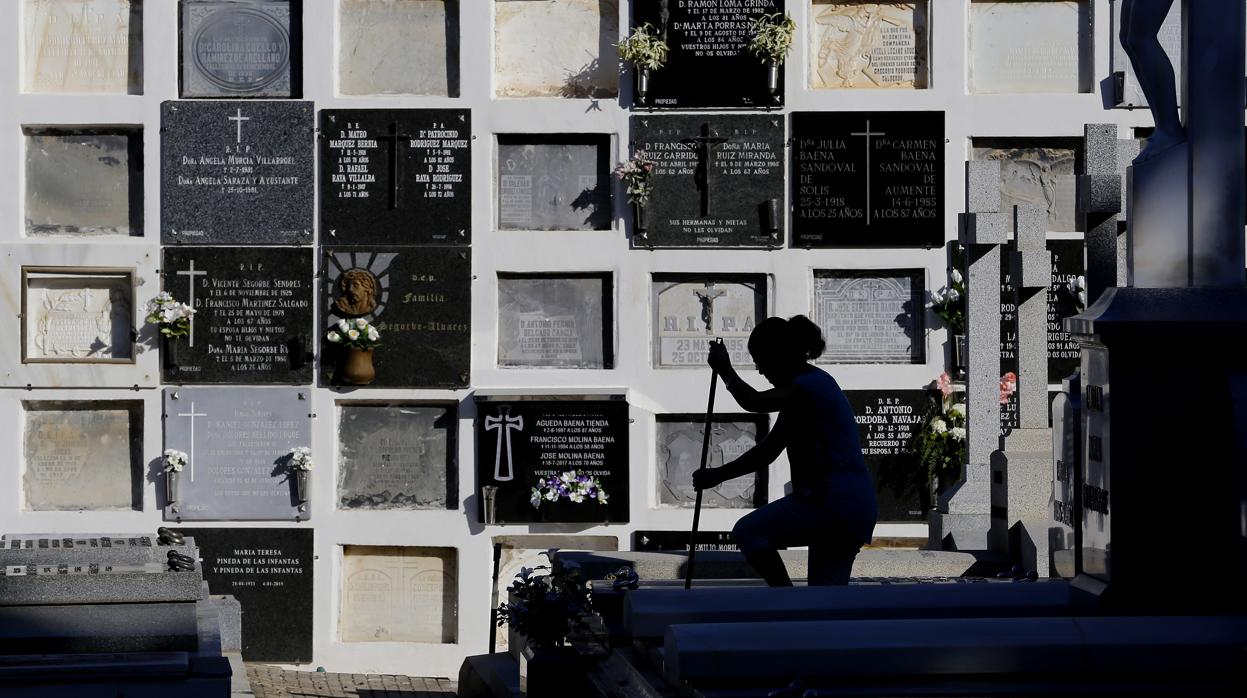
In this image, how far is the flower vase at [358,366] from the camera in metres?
10.8

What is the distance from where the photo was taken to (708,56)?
10891mm

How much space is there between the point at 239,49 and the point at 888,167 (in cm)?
439

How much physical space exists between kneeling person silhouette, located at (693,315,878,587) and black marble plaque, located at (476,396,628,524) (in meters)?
4.80

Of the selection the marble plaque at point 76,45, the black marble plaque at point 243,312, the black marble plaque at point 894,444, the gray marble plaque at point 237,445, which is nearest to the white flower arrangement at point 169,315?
the black marble plaque at point 243,312

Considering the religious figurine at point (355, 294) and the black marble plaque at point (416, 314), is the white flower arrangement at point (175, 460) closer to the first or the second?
the black marble plaque at point (416, 314)

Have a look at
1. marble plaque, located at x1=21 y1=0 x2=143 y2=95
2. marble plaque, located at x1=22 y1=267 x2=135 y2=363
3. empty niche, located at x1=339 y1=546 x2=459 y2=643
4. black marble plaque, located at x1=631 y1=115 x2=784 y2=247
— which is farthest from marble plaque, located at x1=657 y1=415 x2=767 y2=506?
marble plaque, located at x1=21 y1=0 x2=143 y2=95

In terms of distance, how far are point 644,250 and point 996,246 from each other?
2.42 m

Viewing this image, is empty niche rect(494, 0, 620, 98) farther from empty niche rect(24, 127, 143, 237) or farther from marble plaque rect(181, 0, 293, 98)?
empty niche rect(24, 127, 143, 237)

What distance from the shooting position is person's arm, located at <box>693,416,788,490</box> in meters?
6.00

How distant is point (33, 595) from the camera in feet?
21.9

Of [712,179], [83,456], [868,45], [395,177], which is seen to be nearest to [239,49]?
[395,177]

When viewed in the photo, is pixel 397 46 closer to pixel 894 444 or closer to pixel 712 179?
pixel 712 179

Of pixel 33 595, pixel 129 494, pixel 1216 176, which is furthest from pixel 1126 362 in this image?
pixel 129 494

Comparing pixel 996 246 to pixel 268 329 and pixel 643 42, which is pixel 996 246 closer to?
pixel 643 42
